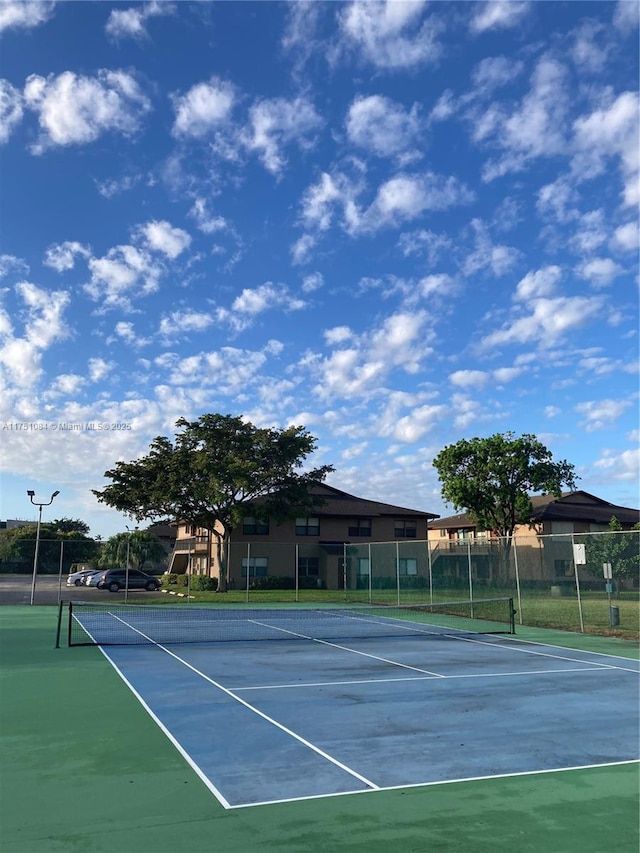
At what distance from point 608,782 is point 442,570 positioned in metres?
31.4

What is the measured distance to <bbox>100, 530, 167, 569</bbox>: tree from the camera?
59.2 m

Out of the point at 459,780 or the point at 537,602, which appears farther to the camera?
the point at 537,602

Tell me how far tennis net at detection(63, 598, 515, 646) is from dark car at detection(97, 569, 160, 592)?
14.3 meters

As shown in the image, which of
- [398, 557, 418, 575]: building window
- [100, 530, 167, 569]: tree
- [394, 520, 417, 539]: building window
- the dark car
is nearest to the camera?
the dark car

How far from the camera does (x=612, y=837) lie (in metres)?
5.26

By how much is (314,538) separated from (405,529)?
775 centimetres

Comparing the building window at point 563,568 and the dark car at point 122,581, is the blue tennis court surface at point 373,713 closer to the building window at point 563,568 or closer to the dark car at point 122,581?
the building window at point 563,568

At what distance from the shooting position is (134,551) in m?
60.0

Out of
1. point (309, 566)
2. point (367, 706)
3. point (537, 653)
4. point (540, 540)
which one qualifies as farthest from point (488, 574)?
point (367, 706)

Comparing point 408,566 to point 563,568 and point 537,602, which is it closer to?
point 563,568

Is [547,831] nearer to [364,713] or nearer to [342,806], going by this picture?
[342,806]

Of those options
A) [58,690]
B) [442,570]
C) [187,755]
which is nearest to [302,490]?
[442,570]

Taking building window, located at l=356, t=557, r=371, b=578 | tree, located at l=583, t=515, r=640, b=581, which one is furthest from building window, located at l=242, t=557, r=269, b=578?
tree, located at l=583, t=515, r=640, b=581

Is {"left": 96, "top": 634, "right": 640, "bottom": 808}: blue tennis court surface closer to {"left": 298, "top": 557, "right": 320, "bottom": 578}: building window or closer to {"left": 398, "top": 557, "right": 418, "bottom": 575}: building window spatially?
{"left": 398, "top": 557, "right": 418, "bottom": 575}: building window
